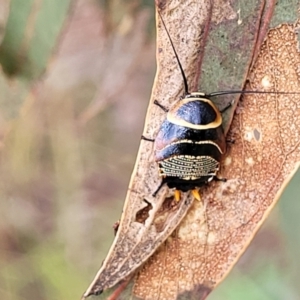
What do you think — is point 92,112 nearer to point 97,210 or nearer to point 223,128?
point 97,210

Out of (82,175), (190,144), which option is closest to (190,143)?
(190,144)

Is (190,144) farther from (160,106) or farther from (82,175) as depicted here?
(82,175)

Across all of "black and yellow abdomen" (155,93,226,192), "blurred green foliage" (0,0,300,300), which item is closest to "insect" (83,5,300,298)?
"black and yellow abdomen" (155,93,226,192)

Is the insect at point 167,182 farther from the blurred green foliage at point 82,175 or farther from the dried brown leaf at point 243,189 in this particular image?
the blurred green foliage at point 82,175

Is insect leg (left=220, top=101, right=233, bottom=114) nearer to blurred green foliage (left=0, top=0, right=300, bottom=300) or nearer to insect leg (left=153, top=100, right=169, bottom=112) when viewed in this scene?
insect leg (left=153, top=100, right=169, bottom=112)

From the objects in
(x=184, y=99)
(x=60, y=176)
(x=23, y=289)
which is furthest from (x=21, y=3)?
(x=23, y=289)

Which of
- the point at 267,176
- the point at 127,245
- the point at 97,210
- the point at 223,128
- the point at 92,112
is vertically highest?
the point at 92,112
